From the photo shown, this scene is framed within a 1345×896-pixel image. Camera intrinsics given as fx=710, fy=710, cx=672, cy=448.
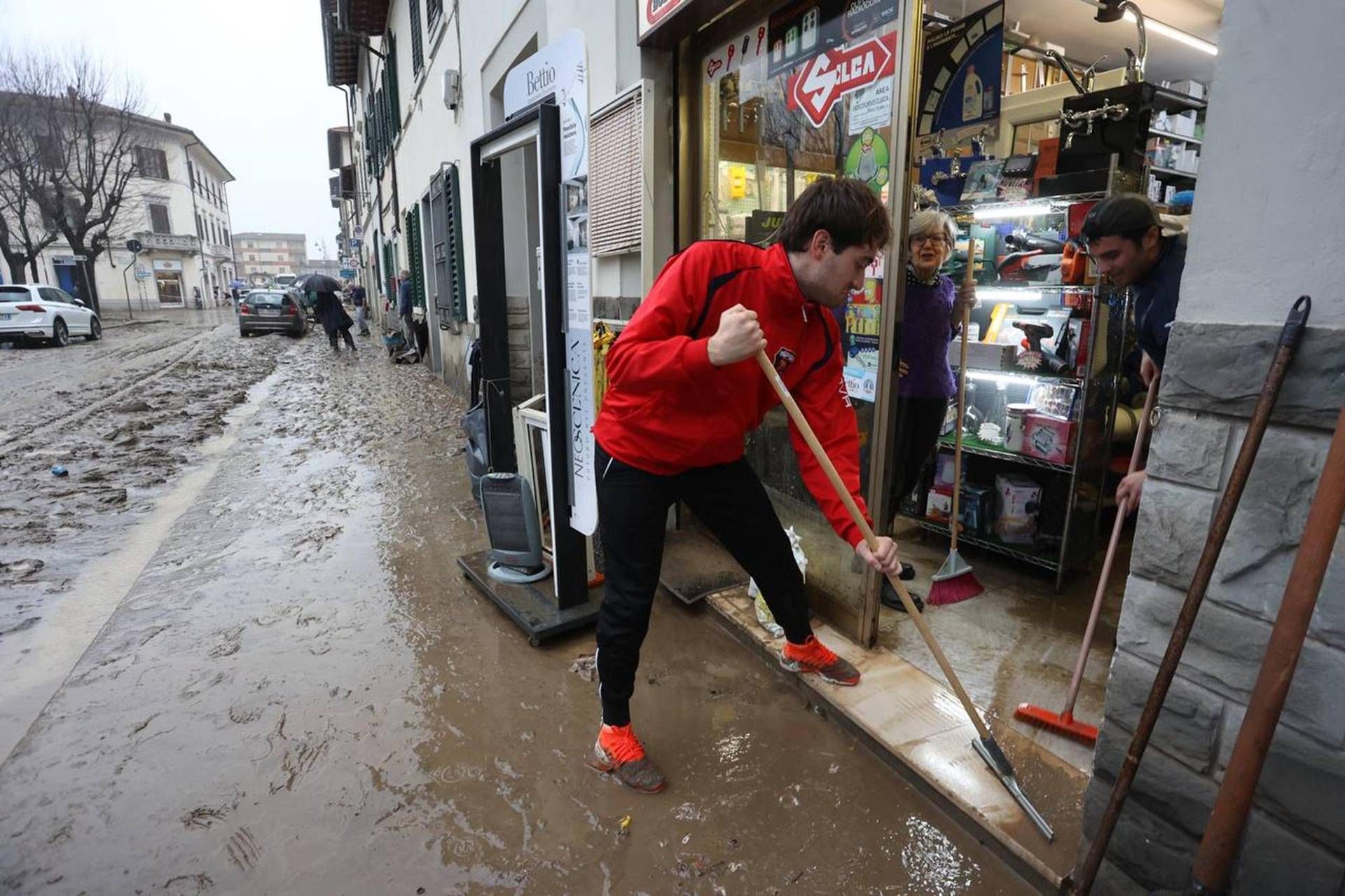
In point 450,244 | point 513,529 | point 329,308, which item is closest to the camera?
point 513,529

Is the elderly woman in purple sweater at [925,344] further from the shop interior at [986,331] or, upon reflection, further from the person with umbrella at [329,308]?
the person with umbrella at [329,308]

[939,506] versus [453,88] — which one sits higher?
[453,88]

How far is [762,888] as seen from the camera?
6.69 feet

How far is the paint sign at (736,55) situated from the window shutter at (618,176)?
0.41 m

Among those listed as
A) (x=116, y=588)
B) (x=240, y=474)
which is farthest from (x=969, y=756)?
(x=240, y=474)

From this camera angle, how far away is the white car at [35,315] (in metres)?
16.3

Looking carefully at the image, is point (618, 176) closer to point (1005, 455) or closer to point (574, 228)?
point (574, 228)

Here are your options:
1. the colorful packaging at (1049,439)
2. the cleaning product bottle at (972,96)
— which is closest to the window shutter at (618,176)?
the cleaning product bottle at (972,96)

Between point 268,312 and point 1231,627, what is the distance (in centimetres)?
2331

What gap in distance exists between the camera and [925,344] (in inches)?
142

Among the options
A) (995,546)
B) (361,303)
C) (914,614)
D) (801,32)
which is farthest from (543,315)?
(361,303)

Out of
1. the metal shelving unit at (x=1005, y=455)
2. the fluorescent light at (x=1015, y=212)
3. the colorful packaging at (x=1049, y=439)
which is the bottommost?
the metal shelving unit at (x=1005, y=455)

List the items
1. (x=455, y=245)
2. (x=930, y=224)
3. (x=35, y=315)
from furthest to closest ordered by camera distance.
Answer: (x=35, y=315), (x=455, y=245), (x=930, y=224)

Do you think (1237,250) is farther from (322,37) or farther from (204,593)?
(322,37)
